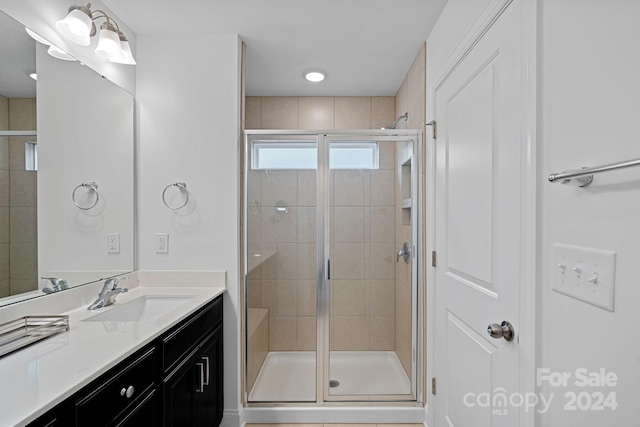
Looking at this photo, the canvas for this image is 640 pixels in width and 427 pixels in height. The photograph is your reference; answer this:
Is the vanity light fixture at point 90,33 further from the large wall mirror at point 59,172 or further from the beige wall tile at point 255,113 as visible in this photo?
the beige wall tile at point 255,113

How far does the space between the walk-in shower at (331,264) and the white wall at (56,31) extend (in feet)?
2.72

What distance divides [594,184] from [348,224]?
1.60 meters

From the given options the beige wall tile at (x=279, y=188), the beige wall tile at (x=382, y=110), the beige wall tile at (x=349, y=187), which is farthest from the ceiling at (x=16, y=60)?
the beige wall tile at (x=382, y=110)

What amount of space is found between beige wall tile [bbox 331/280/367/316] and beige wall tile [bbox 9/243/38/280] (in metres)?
1.58

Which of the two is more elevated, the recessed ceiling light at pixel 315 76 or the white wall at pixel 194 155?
the recessed ceiling light at pixel 315 76

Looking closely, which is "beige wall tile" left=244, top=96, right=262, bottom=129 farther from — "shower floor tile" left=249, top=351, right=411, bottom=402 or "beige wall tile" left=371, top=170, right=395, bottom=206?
"shower floor tile" left=249, top=351, right=411, bottom=402

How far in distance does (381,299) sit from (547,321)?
1.43 m

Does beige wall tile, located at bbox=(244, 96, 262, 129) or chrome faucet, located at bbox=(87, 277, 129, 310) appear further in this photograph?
beige wall tile, located at bbox=(244, 96, 262, 129)

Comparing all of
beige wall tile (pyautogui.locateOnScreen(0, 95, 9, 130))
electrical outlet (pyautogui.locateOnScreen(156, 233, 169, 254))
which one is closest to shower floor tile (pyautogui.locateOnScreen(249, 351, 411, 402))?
electrical outlet (pyautogui.locateOnScreen(156, 233, 169, 254))

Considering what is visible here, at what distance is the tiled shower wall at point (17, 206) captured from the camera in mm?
1319

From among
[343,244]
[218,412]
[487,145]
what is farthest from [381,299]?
[487,145]

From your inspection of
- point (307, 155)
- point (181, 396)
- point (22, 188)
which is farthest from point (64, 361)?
point (307, 155)

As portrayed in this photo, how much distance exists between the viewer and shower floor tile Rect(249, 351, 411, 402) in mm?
2318

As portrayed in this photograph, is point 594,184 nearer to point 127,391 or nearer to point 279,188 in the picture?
point 127,391
